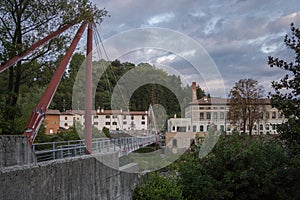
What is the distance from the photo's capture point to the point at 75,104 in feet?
74.8

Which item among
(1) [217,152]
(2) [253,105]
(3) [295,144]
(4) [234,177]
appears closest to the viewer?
(3) [295,144]

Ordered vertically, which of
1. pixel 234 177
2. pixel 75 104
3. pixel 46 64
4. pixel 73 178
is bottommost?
pixel 234 177

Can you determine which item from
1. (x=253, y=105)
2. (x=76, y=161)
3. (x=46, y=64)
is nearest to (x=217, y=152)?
(x=76, y=161)

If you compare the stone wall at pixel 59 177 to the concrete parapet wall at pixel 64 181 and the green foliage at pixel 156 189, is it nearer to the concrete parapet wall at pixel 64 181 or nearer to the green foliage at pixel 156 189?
the concrete parapet wall at pixel 64 181

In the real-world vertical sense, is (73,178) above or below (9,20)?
below

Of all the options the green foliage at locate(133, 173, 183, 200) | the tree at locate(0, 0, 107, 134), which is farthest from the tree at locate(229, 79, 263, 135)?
the green foliage at locate(133, 173, 183, 200)

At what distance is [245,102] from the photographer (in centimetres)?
4709

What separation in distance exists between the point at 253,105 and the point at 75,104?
96.3ft

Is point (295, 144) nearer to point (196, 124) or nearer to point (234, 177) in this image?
point (234, 177)

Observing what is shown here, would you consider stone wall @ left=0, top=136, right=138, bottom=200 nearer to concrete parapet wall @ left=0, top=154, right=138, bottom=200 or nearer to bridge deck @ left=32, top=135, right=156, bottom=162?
concrete parapet wall @ left=0, top=154, right=138, bottom=200

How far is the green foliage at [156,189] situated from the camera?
10438mm

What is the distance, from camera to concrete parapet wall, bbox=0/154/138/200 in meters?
4.99

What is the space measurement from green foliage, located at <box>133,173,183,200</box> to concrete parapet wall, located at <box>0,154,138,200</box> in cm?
72

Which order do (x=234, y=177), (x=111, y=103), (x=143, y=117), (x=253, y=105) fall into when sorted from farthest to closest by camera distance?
(x=253, y=105) < (x=143, y=117) < (x=111, y=103) < (x=234, y=177)
